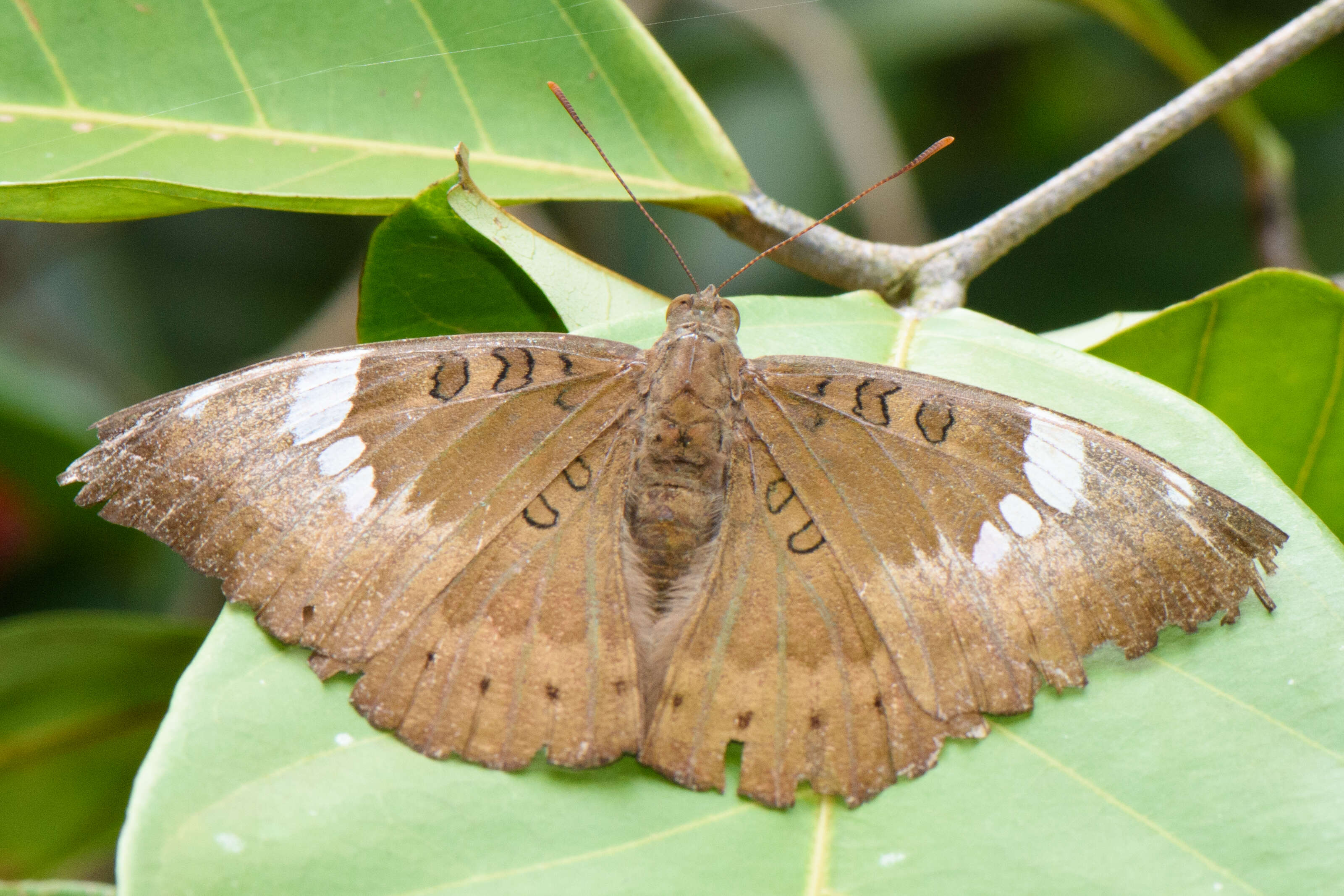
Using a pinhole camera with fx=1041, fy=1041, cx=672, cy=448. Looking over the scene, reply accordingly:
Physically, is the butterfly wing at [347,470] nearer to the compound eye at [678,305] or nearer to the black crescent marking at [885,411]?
the compound eye at [678,305]

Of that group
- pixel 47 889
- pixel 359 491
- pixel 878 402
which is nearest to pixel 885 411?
pixel 878 402

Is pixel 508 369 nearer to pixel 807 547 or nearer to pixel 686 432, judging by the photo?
pixel 686 432

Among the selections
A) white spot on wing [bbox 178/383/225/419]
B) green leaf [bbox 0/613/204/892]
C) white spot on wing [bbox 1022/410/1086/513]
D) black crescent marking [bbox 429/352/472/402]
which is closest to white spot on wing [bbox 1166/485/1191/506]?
white spot on wing [bbox 1022/410/1086/513]

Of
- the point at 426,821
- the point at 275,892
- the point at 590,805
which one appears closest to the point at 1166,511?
the point at 590,805

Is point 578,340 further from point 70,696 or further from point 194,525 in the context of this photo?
point 70,696

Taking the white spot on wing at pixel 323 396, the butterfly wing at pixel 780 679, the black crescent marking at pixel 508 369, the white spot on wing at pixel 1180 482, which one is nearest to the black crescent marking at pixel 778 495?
the butterfly wing at pixel 780 679

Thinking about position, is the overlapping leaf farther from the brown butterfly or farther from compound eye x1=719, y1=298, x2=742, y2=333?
compound eye x1=719, y1=298, x2=742, y2=333
